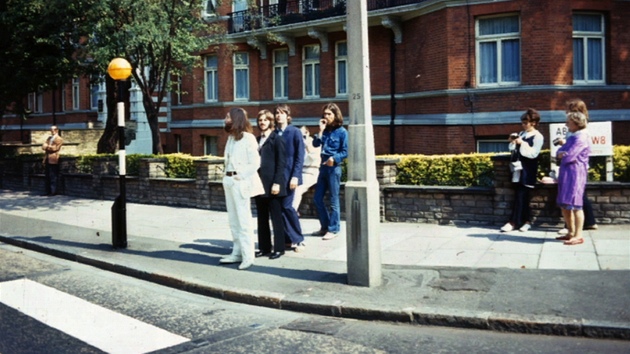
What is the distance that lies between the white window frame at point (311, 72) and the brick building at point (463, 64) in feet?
0.12

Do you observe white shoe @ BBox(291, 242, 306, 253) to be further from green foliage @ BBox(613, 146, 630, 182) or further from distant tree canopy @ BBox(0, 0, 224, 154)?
distant tree canopy @ BBox(0, 0, 224, 154)

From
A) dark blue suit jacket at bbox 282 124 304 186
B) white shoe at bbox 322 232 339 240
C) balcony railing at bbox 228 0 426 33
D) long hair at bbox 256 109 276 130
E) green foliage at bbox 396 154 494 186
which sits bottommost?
white shoe at bbox 322 232 339 240

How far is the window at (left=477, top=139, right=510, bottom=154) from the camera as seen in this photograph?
65.2ft

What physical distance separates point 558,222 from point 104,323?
25.0 ft

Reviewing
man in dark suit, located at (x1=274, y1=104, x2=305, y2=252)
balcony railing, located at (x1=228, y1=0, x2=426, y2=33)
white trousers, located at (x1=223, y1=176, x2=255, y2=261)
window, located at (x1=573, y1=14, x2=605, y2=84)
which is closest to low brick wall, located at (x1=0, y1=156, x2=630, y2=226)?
man in dark suit, located at (x1=274, y1=104, x2=305, y2=252)

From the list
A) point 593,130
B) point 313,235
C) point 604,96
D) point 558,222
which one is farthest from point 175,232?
point 604,96

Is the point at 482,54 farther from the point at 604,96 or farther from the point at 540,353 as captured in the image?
the point at 540,353

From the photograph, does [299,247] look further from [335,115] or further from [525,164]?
[525,164]

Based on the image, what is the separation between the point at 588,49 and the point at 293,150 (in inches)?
503

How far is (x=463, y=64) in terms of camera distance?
Result: 20.1 meters

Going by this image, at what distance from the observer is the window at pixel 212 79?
28.6m

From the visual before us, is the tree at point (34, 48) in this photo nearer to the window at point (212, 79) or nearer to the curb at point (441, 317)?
the window at point (212, 79)

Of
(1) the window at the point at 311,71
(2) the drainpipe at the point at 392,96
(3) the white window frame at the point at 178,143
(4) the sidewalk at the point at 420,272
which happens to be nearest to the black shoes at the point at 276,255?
(4) the sidewalk at the point at 420,272

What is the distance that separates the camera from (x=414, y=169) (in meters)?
13.0
